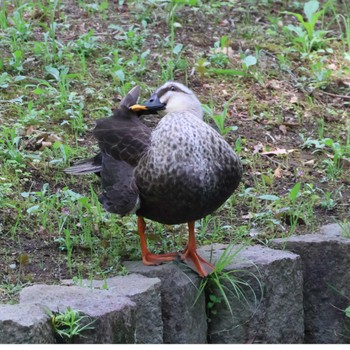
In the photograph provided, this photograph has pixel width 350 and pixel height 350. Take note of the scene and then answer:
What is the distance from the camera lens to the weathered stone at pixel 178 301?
4.33 meters

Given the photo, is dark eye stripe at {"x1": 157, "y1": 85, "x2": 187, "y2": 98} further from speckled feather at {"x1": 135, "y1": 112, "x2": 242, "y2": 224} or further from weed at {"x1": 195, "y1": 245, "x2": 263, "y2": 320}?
weed at {"x1": 195, "y1": 245, "x2": 263, "y2": 320}

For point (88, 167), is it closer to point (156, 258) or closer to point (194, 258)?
point (156, 258)

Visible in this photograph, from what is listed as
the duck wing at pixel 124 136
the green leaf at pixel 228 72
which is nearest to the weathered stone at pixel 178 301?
the duck wing at pixel 124 136

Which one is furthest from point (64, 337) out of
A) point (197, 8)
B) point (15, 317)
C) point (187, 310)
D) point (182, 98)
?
point (197, 8)

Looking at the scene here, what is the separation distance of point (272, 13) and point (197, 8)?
70cm

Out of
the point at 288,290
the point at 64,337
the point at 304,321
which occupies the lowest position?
the point at 304,321

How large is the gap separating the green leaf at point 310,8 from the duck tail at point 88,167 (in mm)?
3068

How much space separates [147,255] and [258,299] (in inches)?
23.4

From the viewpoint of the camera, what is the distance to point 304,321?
4.88 meters

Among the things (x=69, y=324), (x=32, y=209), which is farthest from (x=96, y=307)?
(x=32, y=209)

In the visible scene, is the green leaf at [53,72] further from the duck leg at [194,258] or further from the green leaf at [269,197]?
the duck leg at [194,258]

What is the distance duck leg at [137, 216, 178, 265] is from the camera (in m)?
4.49

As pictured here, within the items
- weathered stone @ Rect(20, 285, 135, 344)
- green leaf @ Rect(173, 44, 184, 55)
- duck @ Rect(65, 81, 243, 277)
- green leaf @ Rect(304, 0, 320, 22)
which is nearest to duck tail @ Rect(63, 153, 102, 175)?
duck @ Rect(65, 81, 243, 277)

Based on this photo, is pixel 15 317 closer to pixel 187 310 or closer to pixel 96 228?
pixel 187 310
